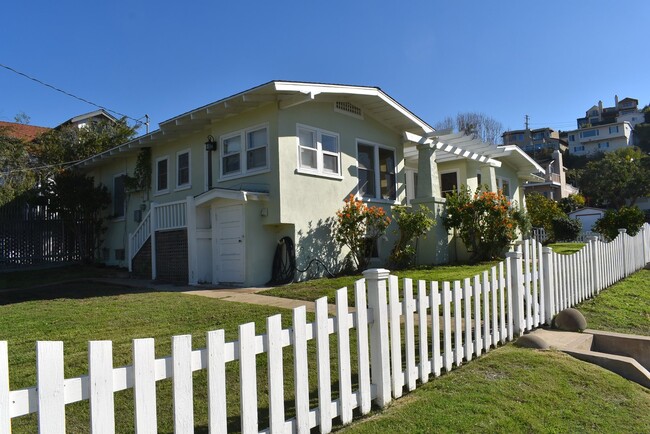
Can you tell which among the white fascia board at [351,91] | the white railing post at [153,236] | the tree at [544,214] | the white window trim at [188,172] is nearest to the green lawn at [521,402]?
the white fascia board at [351,91]

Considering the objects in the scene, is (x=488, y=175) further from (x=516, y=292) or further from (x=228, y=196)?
(x=516, y=292)

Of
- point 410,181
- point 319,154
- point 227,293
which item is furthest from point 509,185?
point 227,293

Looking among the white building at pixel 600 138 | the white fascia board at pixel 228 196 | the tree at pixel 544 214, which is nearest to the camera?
the white fascia board at pixel 228 196

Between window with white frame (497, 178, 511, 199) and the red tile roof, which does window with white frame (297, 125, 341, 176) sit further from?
the red tile roof

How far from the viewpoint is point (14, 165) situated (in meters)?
21.2

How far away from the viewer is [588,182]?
54.5 metres

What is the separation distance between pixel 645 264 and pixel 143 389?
1402 centimetres

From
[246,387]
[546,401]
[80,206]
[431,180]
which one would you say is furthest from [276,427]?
[80,206]

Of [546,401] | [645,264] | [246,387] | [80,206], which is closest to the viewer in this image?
[246,387]

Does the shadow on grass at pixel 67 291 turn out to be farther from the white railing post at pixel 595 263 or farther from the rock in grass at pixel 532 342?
the white railing post at pixel 595 263

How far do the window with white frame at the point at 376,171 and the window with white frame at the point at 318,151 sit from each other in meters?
1.06

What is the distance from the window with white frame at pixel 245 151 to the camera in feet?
39.7

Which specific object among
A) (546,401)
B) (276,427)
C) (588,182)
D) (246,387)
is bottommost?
(546,401)

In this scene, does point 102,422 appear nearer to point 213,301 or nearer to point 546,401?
point 546,401
